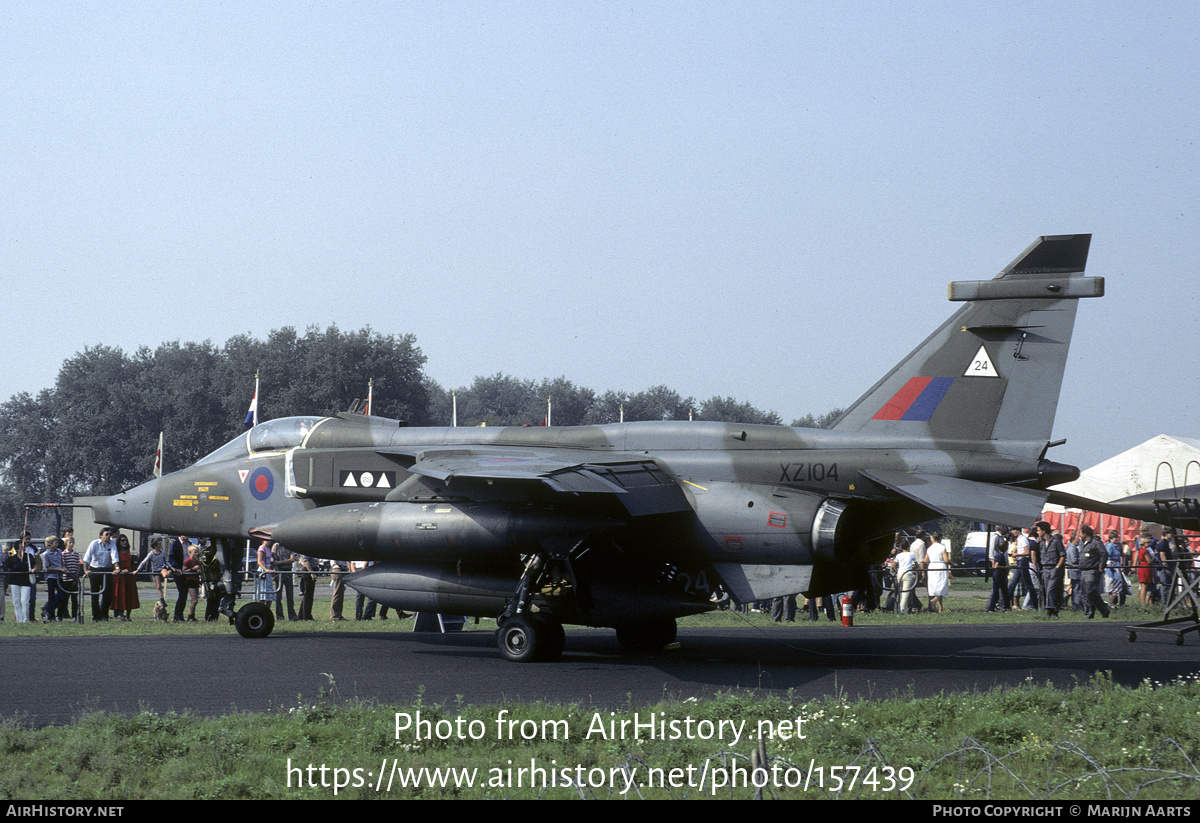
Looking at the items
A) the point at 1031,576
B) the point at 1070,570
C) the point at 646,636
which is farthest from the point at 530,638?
the point at 1070,570

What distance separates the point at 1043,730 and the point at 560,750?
3.90 metres

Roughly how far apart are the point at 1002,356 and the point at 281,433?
11121 mm

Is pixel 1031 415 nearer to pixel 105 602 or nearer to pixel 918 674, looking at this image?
pixel 918 674

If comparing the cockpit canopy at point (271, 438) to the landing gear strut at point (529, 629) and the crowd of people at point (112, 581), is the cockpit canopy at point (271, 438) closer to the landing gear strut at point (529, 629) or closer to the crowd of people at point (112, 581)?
the crowd of people at point (112, 581)

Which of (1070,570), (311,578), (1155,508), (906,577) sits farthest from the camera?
(1070,570)

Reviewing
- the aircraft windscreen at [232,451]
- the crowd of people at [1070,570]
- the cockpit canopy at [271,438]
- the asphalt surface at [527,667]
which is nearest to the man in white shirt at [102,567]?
the asphalt surface at [527,667]

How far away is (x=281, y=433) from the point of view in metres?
16.6

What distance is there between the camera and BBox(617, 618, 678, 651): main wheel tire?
15.0 metres

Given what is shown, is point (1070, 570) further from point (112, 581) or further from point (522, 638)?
point (112, 581)

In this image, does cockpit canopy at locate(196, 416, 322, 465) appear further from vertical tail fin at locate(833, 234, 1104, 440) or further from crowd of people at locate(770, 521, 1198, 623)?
crowd of people at locate(770, 521, 1198, 623)

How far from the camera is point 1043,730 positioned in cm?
809

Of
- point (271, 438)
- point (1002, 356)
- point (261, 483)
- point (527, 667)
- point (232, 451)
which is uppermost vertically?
point (1002, 356)

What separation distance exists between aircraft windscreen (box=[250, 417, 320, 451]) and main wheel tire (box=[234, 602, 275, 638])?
2.57m
